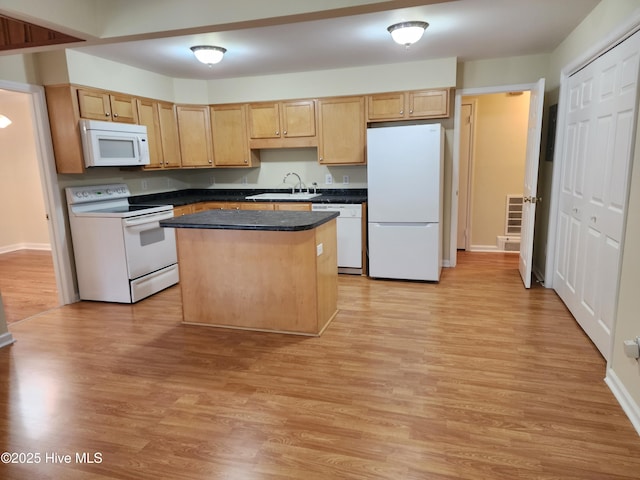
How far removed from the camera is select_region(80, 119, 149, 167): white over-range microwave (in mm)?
3748

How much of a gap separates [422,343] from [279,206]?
251 centimetres

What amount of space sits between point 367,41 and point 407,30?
0.59m

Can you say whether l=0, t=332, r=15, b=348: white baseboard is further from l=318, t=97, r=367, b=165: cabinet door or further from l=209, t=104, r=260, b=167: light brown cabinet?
l=318, t=97, r=367, b=165: cabinet door

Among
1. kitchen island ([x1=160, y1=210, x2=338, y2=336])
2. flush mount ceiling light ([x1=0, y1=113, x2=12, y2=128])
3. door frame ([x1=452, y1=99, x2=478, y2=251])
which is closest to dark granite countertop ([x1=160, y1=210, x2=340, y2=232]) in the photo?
kitchen island ([x1=160, y1=210, x2=338, y2=336])

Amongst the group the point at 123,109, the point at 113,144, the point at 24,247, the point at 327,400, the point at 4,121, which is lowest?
the point at 327,400

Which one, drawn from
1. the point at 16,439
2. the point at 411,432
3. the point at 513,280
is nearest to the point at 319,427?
the point at 411,432

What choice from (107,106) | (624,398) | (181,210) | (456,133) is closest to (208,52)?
(107,106)

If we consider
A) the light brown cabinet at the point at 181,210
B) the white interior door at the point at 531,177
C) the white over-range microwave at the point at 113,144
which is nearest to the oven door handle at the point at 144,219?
the light brown cabinet at the point at 181,210

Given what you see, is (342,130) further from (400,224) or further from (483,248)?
(483,248)

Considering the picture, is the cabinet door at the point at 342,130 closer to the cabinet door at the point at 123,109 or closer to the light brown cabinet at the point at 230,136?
the light brown cabinet at the point at 230,136

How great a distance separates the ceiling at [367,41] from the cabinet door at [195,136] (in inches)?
19.3

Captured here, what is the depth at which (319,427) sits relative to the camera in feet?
6.72

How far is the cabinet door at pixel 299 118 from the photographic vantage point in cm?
487

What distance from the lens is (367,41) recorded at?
142 inches
